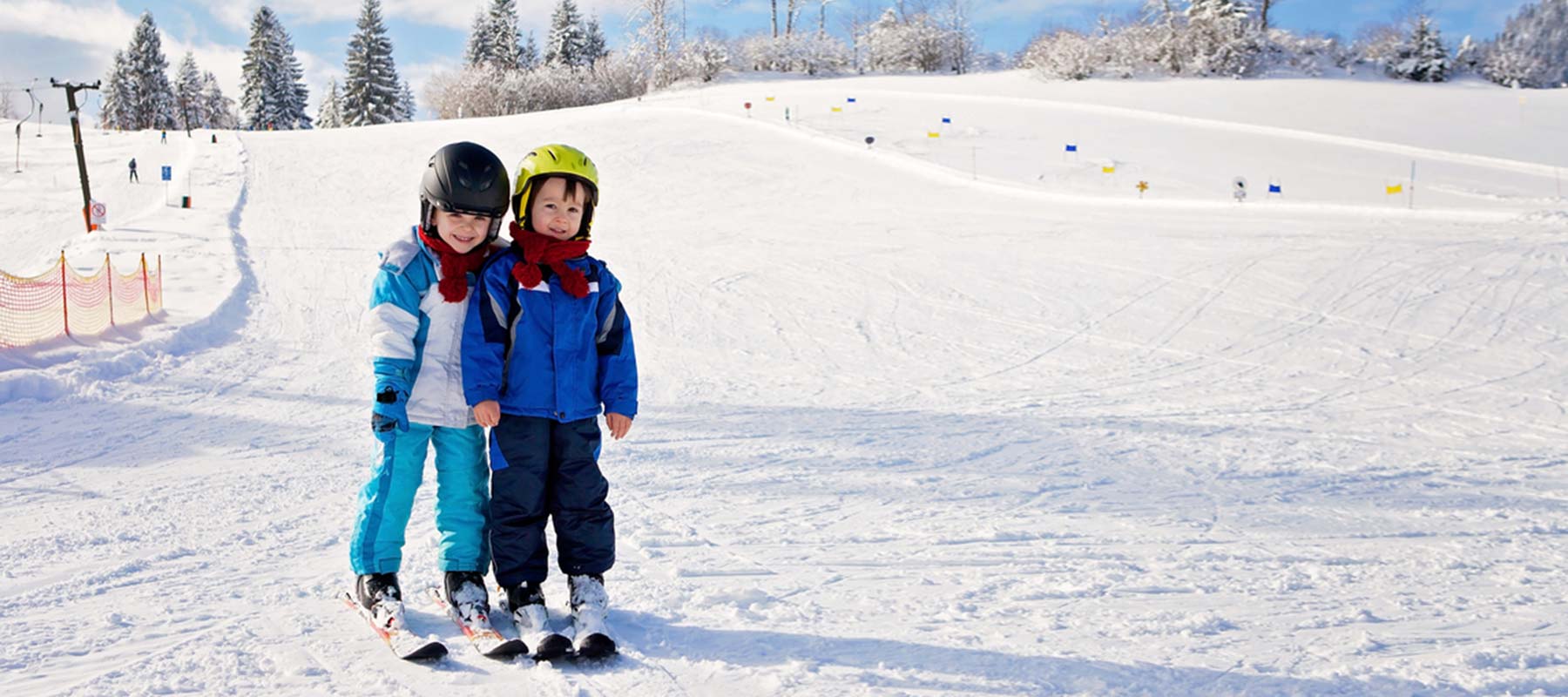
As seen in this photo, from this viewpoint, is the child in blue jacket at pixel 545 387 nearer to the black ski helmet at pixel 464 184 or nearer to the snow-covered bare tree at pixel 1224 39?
the black ski helmet at pixel 464 184

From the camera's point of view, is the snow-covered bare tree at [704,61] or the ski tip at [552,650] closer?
the ski tip at [552,650]

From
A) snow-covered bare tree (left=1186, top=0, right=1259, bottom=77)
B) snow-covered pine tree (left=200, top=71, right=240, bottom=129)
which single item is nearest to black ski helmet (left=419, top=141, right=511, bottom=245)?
snow-covered bare tree (left=1186, top=0, right=1259, bottom=77)

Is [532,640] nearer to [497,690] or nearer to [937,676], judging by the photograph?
[497,690]

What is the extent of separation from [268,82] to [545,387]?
72.1 meters

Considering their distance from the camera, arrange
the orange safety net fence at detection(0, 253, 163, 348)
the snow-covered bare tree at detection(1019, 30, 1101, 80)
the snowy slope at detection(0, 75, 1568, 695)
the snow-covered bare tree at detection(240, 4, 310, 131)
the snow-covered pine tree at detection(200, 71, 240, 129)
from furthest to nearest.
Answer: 1. the snow-covered pine tree at detection(200, 71, 240, 129)
2. the snow-covered bare tree at detection(240, 4, 310, 131)
3. the snow-covered bare tree at detection(1019, 30, 1101, 80)
4. the orange safety net fence at detection(0, 253, 163, 348)
5. the snowy slope at detection(0, 75, 1568, 695)

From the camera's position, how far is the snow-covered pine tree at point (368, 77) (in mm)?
59094

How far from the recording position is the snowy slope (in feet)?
9.55

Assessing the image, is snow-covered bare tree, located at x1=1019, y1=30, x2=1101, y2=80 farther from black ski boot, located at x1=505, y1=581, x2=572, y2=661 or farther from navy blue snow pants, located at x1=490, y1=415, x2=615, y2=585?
black ski boot, located at x1=505, y1=581, x2=572, y2=661

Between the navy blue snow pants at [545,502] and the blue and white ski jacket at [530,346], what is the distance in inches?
3.1

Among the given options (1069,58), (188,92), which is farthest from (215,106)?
(1069,58)

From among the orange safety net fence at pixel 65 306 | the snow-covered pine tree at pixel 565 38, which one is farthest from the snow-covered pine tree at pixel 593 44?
the orange safety net fence at pixel 65 306

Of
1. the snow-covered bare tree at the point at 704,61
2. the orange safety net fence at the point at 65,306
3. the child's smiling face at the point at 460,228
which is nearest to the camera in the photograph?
the child's smiling face at the point at 460,228

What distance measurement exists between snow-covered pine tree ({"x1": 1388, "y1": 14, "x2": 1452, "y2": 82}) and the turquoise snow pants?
47.2 metres

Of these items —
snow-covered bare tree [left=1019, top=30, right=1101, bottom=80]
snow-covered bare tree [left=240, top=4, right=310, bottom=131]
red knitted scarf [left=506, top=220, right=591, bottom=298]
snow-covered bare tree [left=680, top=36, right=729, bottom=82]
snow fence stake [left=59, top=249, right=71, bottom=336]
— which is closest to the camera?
red knitted scarf [left=506, top=220, right=591, bottom=298]
